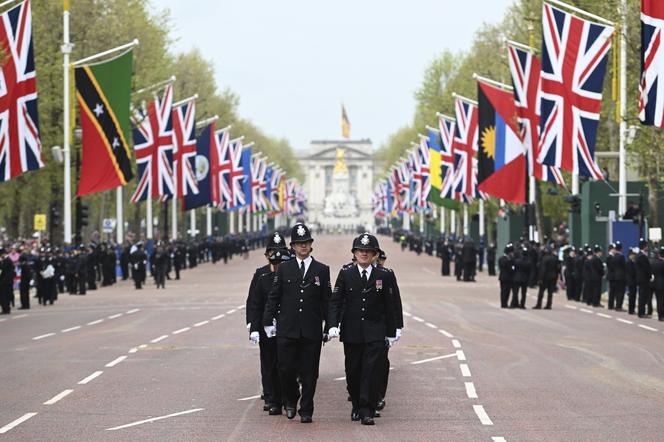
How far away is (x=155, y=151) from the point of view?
52469mm

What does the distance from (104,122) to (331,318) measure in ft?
96.9

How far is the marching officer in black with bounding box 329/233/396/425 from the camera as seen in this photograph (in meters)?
14.1

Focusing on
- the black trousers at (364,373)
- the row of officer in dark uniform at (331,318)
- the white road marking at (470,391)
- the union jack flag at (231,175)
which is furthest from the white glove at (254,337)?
the union jack flag at (231,175)

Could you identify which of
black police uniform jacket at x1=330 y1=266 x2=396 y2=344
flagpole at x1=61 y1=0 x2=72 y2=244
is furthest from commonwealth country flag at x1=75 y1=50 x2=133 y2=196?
black police uniform jacket at x1=330 y1=266 x2=396 y2=344

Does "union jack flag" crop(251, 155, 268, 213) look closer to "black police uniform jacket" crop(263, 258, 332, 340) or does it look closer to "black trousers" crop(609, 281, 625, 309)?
"black trousers" crop(609, 281, 625, 309)

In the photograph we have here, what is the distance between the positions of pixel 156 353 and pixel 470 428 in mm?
9345

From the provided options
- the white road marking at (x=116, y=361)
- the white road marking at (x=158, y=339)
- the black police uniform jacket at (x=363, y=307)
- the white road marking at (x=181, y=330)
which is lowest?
the white road marking at (x=116, y=361)

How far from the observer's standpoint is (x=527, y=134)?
42188mm

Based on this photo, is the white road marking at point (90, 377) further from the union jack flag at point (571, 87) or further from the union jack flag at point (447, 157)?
the union jack flag at point (447, 157)

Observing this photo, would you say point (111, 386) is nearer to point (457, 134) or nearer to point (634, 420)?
point (634, 420)

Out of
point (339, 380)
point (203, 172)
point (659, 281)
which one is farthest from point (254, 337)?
point (203, 172)

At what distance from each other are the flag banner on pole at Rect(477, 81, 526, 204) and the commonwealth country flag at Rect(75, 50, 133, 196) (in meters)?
11.0

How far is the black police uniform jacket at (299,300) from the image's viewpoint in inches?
561

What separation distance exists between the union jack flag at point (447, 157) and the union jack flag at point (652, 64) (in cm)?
3453
